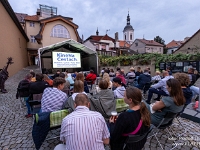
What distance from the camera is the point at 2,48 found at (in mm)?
10695

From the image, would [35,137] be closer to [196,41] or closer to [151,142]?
[151,142]

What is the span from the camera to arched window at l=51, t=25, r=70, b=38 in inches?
762

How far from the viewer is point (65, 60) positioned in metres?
13.6

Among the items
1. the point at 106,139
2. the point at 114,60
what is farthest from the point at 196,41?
the point at 106,139

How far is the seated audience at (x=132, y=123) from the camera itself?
1439 mm

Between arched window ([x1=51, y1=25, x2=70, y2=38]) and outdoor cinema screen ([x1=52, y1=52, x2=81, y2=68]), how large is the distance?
7269mm

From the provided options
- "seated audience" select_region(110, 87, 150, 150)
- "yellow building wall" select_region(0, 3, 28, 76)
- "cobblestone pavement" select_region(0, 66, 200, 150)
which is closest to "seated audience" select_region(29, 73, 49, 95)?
"cobblestone pavement" select_region(0, 66, 200, 150)

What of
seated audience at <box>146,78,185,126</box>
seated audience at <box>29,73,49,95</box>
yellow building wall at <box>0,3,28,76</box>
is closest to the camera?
seated audience at <box>146,78,185,126</box>

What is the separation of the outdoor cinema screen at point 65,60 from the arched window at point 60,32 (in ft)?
23.8

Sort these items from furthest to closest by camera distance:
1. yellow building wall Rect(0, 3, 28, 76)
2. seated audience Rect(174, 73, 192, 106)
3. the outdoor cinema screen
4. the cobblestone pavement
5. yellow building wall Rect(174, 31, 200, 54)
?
yellow building wall Rect(174, 31, 200, 54), the outdoor cinema screen, yellow building wall Rect(0, 3, 28, 76), seated audience Rect(174, 73, 192, 106), the cobblestone pavement

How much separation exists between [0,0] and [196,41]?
24.4 metres

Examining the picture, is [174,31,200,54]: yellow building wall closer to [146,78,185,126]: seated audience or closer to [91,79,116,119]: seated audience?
[146,78,185,126]: seated audience

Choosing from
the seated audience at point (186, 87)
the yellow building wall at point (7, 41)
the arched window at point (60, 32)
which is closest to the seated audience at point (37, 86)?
the seated audience at point (186, 87)

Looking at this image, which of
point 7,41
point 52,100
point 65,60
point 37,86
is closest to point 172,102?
point 52,100
